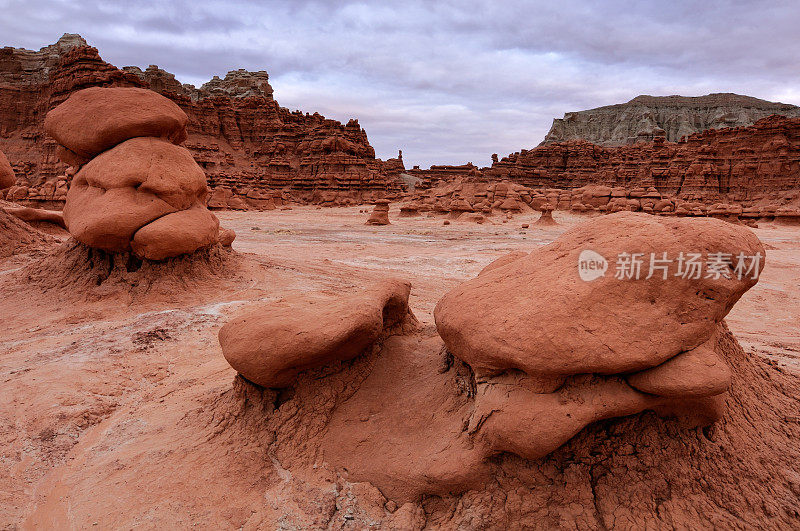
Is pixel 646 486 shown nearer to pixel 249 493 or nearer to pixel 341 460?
pixel 341 460

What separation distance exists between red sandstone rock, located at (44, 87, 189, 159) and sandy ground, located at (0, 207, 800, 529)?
8.03 ft

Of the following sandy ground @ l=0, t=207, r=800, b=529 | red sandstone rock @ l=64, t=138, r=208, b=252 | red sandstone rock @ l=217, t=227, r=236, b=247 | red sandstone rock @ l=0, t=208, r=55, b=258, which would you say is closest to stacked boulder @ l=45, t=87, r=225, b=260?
red sandstone rock @ l=64, t=138, r=208, b=252

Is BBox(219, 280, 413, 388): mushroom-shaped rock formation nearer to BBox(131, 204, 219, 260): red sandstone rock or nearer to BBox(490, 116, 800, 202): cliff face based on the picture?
BBox(131, 204, 219, 260): red sandstone rock

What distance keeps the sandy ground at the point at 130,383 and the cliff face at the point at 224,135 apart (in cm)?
2731

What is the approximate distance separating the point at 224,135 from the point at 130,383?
43473 mm

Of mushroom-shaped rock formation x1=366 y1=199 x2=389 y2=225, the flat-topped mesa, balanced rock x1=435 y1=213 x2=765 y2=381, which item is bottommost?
mushroom-shaped rock formation x1=366 y1=199 x2=389 y2=225

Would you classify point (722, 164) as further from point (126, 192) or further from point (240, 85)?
point (240, 85)

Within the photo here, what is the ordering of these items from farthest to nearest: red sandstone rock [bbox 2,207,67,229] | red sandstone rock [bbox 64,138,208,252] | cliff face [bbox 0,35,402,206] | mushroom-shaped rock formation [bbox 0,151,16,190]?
cliff face [bbox 0,35,402,206]
red sandstone rock [bbox 2,207,67,229]
mushroom-shaped rock formation [bbox 0,151,16,190]
red sandstone rock [bbox 64,138,208,252]

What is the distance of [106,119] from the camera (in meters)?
6.45

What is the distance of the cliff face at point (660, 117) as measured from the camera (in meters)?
54.5

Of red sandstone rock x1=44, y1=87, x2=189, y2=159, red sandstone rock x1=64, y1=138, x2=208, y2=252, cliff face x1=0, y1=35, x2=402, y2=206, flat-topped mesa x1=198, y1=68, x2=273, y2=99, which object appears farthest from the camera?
flat-topped mesa x1=198, y1=68, x2=273, y2=99

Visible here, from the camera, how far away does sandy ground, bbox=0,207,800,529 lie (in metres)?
2.47

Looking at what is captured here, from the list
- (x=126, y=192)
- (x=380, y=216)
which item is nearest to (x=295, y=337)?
(x=126, y=192)

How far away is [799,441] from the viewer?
2.38 meters
